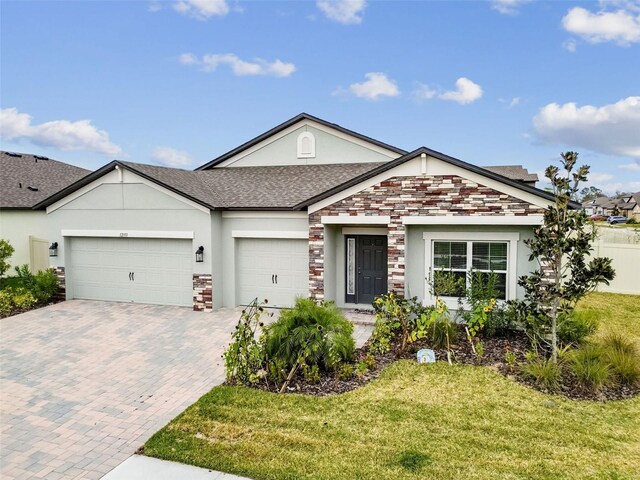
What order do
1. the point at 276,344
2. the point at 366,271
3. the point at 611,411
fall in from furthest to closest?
the point at 366,271, the point at 276,344, the point at 611,411

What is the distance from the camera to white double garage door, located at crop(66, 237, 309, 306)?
13945mm

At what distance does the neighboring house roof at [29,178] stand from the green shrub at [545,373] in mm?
20605

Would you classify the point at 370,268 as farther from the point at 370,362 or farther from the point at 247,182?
the point at 247,182

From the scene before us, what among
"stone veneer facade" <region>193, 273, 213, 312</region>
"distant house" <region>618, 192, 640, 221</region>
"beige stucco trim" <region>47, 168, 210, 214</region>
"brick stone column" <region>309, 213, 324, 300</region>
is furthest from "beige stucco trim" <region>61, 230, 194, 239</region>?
"distant house" <region>618, 192, 640, 221</region>

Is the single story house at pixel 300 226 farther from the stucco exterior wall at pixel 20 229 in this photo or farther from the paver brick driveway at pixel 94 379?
the stucco exterior wall at pixel 20 229

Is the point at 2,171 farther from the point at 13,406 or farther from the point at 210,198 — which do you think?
the point at 13,406

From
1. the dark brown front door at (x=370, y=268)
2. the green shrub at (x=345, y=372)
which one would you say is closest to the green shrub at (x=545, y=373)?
the green shrub at (x=345, y=372)

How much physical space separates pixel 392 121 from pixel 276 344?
14.5 m

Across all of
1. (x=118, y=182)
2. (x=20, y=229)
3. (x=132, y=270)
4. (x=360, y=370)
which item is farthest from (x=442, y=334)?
(x=20, y=229)

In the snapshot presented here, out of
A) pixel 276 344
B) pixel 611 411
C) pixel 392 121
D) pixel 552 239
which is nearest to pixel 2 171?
pixel 392 121

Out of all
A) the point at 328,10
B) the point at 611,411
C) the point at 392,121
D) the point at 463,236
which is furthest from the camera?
the point at 392,121

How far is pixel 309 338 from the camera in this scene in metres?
8.30

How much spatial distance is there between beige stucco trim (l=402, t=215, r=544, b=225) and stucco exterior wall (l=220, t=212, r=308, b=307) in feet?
11.5

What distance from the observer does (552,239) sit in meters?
8.43
